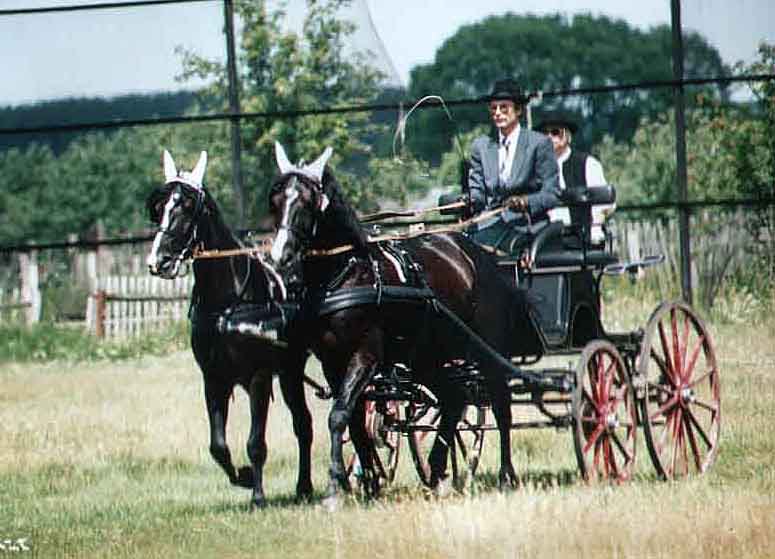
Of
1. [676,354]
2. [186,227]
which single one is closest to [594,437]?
[676,354]

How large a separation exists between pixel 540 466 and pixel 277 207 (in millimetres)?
3059

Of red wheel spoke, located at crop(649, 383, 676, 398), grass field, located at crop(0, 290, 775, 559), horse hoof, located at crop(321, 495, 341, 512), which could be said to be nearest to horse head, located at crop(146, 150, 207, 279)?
grass field, located at crop(0, 290, 775, 559)

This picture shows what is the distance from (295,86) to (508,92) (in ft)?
21.0

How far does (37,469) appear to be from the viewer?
43.4 feet

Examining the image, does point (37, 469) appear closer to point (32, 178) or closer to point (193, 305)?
point (193, 305)

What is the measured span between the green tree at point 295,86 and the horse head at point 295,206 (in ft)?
22.8

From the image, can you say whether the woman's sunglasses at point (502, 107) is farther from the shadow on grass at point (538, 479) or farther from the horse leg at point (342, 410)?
the shadow on grass at point (538, 479)

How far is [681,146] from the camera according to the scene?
16.0m

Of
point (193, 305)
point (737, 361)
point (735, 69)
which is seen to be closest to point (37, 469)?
point (193, 305)

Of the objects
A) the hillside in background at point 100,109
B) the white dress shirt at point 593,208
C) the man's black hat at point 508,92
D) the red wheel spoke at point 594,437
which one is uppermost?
the hillside in background at point 100,109

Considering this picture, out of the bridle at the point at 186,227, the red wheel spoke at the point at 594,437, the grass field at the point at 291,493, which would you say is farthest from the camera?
the bridle at the point at 186,227

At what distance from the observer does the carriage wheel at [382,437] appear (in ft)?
37.8

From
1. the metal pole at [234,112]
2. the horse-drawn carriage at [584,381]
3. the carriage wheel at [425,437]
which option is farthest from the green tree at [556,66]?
the horse-drawn carriage at [584,381]

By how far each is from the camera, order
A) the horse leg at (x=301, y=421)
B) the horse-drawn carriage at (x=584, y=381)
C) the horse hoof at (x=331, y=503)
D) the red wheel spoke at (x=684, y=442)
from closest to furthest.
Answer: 1. the horse hoof at (x=331, y=503)
2. the horse-drawn carriage at (x=584, y=381)
3. the horse leg at (x=301, y=421)
4. the red wheel spoke at (x=684, y=442)
